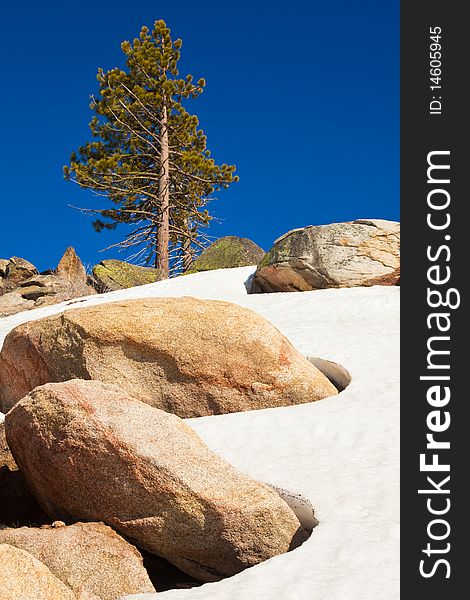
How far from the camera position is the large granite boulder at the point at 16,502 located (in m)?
5.85

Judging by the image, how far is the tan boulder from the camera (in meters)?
3.68

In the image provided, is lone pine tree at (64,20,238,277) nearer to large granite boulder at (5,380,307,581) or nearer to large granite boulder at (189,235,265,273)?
large granite boulder at (189,235,265,273)

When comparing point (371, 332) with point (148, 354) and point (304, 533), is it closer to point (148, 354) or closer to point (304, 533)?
point (148, 354)

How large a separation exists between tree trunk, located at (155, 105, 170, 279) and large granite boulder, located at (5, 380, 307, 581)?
792 inches

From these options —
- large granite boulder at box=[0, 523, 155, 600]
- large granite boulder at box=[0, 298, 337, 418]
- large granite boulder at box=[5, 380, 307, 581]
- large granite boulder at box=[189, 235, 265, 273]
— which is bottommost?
large granite boulder at box=[0, 523, 155, 600]

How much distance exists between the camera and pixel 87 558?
4516 millimetres

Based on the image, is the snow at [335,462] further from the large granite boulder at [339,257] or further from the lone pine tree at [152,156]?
the lone pine tree at [152,156]

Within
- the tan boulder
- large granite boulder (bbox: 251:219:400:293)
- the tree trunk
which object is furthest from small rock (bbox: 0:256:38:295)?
the tan boulder

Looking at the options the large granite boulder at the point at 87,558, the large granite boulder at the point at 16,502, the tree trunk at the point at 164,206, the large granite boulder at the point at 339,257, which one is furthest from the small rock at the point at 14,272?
the large granite boulder at the point at 87,558

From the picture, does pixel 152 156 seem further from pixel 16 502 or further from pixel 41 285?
pixel 16 502

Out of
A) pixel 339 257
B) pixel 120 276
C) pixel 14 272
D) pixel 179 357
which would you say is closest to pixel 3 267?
pixel 14 272

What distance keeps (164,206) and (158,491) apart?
21.5 meters

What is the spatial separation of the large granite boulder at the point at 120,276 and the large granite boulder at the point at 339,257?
25.8ft

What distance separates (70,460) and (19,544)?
2.45ft
